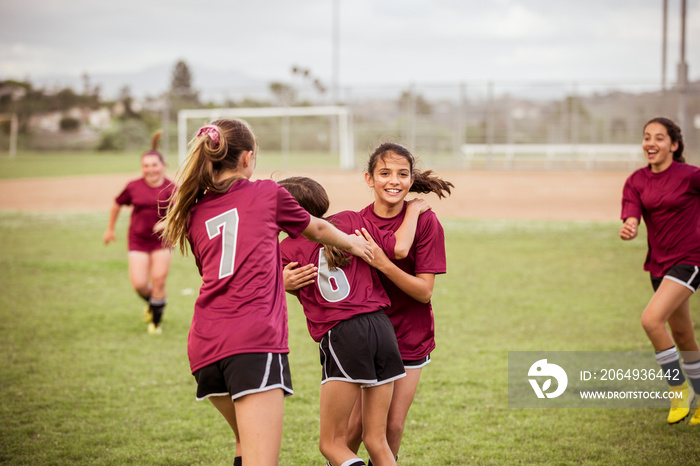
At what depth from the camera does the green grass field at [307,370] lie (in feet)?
15.0

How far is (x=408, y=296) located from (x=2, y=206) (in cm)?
2315

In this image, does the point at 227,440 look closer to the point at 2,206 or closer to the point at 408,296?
the point at 408,296

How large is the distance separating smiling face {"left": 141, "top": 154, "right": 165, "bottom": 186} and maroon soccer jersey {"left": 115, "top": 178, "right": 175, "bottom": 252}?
0.23 ft

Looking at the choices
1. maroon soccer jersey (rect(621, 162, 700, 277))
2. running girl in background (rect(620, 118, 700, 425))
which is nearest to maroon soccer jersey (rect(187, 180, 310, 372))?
running girl in background (rect(620, 118, 700, 425))

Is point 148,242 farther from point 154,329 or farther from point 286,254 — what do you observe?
point 286,254

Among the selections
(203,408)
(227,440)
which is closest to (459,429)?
(227,440)

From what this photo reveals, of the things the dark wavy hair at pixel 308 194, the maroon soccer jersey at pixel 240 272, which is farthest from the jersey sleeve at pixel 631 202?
the maroon soccer jersey at pixel 240 272

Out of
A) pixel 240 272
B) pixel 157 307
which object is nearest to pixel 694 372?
pixel 240 272

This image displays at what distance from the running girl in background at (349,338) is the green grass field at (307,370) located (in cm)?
138

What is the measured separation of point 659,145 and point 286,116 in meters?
32.2

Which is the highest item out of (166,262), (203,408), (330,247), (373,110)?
(373,110)

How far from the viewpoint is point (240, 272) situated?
2777mm

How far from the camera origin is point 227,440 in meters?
4.78

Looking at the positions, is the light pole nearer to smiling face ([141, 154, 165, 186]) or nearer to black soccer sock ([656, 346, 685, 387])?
smiling face ([141, 154, 165, 186])
